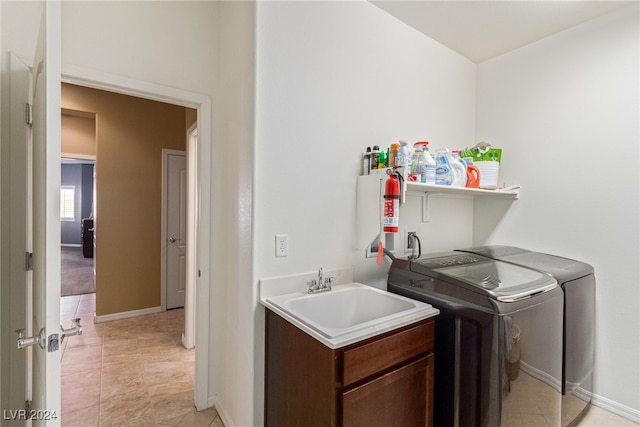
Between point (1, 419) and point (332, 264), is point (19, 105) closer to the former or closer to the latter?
point (1, 419)

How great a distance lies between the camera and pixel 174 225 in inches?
152

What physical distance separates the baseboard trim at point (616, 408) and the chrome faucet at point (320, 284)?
2.02 m

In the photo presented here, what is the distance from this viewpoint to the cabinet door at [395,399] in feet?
3.84

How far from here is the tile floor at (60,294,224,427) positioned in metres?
1.97

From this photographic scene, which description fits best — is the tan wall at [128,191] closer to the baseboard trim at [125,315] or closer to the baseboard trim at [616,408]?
the baseboard trim at [125,315]

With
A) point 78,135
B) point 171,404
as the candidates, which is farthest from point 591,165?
point 78,135

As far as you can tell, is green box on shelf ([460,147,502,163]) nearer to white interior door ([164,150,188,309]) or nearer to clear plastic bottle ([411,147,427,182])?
clear plastic bottle ([411,147,427,182])

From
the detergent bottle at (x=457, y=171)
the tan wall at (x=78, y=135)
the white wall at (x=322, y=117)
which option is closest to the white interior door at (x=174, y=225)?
the tan wall at (x=78, y=135)

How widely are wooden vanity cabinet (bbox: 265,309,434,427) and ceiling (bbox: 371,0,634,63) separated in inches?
76.9


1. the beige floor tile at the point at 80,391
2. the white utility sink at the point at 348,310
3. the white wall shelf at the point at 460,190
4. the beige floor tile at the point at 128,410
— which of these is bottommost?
the beige floor tile at the point at 128,410

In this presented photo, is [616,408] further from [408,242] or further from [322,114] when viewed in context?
[322,114]

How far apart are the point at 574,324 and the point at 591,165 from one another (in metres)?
1.08

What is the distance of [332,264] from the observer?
1.87 meters

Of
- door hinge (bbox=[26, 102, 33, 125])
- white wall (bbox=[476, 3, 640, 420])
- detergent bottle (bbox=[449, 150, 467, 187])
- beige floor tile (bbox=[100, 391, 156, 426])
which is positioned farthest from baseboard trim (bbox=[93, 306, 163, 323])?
white wall (bbox=[476, 3, 640, 420])
